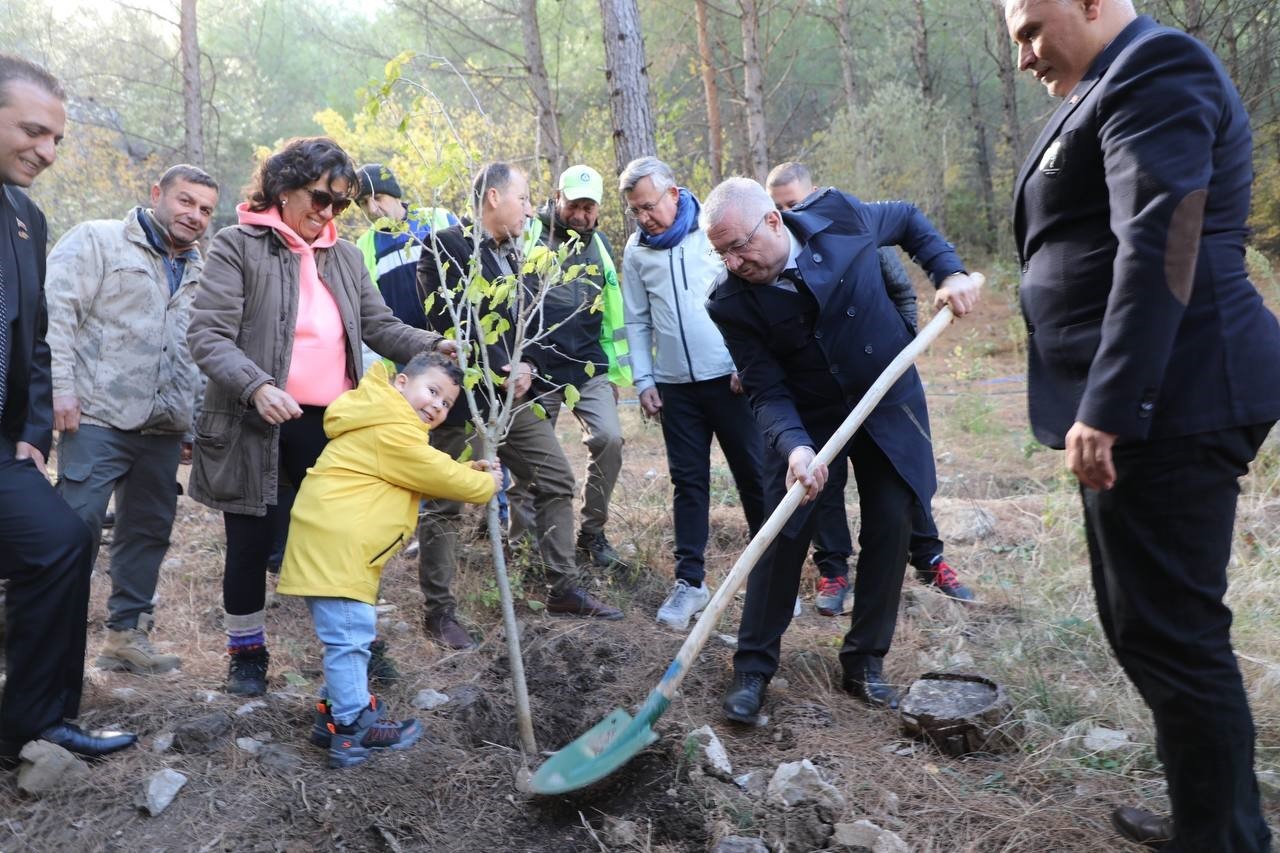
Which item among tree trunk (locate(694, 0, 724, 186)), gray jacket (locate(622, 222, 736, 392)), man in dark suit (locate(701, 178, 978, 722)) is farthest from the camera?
tree trunk (locate(694, 0, 724, 186))

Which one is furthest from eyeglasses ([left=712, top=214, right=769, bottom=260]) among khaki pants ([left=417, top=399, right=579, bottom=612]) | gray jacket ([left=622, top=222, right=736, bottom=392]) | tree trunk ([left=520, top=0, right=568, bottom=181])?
tree trunk ([left=520, top=0, right=568, bottom=181])

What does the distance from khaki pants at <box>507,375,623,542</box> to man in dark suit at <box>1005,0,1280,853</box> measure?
268 centimetres

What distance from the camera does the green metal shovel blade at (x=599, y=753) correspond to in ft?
8.36

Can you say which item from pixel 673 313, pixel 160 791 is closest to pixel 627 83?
pixel 673 313

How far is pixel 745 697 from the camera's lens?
3219mm

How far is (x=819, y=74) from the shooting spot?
1014 inches

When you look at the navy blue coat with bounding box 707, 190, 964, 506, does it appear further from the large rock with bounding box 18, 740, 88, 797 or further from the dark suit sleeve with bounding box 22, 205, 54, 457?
the large rock with bounding box 18, 740, 88, 797

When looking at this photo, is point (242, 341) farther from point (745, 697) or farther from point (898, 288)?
point (898, 288)

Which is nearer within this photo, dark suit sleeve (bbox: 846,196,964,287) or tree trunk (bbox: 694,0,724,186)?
dark suit sleeve (bbox: 846,196,964,287)

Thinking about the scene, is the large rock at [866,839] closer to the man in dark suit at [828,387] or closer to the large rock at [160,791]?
the man in dark suit at [828,387]

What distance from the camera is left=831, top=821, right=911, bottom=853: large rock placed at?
2.43 m

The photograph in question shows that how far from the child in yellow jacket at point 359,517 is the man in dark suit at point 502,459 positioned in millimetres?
1002

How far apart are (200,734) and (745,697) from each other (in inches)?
70.7

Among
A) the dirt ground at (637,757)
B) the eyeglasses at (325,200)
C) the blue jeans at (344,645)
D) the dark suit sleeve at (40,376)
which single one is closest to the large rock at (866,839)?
the dirt ground at (637,757)
